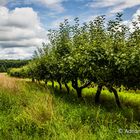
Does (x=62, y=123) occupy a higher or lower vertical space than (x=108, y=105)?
higher

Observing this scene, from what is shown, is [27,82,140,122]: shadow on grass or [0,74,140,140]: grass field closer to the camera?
[0,74,140,140]: grass field

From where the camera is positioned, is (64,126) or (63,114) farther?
(63,114)

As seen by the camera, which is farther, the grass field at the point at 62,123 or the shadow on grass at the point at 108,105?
the shadow on grass at the point at 108,105

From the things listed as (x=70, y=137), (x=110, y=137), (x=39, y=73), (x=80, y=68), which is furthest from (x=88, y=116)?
(x=39, y=73)

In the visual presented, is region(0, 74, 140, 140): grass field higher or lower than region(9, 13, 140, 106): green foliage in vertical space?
lower

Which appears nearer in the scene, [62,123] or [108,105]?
[62,123]

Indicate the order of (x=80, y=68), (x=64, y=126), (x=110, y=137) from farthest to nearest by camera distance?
1. (x=80, y=68)
2. (x=64, y=126)
3. (x=110, y=137)

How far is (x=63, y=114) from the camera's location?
12648 millimetres

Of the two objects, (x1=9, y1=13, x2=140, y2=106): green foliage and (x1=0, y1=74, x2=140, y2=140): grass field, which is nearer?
(x1=0, y1=74, x2=140, y2=140): grass field

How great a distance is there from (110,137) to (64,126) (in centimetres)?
166

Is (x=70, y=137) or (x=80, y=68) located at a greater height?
(x=80, y=68)

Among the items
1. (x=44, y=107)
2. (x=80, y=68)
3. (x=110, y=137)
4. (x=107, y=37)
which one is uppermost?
(x=107, y=37)

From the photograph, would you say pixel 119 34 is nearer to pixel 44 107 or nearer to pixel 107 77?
pixel 107 77

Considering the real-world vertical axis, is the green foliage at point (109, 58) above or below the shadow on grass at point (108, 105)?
above
